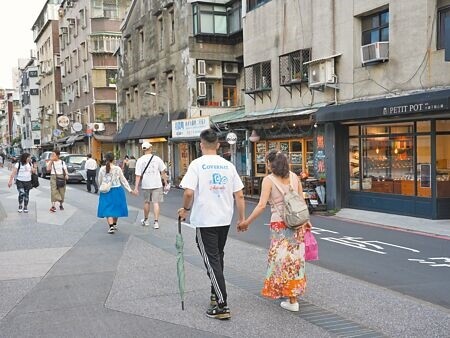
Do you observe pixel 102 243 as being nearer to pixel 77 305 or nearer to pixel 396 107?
pixel 77 305

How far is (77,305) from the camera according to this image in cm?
576

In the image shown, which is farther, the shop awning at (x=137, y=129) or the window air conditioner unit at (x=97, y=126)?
the window air conditioner unit at (x=97, y=126)

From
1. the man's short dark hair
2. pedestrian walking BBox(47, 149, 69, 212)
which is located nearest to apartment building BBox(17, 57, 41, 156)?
pedestrian walking BBox(47, 149, 69, 212)

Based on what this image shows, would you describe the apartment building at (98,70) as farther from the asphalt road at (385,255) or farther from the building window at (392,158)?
the asphalt road at (385,255)

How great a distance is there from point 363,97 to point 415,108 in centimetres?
285

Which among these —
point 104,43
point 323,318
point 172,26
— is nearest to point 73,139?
point 104,43

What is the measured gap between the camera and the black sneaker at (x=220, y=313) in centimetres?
522

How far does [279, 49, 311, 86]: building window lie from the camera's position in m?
17.1

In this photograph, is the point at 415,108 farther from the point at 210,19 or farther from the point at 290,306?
the point at 210,19

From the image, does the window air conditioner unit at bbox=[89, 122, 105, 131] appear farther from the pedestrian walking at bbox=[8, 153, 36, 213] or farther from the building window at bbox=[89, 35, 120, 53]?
the pedestrian walking at bbox=[8, 153, 36, 213]

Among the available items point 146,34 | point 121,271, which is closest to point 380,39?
point 121,271

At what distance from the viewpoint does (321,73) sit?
619 inches

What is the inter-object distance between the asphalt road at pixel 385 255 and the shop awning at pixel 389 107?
8.97 feet

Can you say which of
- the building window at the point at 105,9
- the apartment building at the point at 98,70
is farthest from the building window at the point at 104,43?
the building window at the point at 105,9
